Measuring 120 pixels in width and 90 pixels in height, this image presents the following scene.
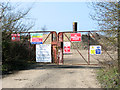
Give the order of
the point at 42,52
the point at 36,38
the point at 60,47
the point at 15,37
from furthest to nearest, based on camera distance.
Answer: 1. the point at 60,47
2. the point at 36,38
3. the point at 42,52
4. the point at 15,37

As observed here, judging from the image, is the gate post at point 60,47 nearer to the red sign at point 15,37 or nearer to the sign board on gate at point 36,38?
the sign board on gate at point 36,38

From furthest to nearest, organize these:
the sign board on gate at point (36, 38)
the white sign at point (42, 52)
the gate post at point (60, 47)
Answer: the gate post at point (60, 47) → the sign board on gate at point (36, 38) → the white sign at point (42, 52)

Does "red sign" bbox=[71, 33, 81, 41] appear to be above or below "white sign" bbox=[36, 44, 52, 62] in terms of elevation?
above

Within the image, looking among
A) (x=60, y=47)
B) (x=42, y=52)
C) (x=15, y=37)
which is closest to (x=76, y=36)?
(x=60, y=47)

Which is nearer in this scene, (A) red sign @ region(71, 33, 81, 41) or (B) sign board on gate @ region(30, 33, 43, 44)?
(A) red sign @ region(71, 33, 81, 41)

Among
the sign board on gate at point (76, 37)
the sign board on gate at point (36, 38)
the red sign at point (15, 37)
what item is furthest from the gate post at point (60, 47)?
the red sign at point (15, 37)

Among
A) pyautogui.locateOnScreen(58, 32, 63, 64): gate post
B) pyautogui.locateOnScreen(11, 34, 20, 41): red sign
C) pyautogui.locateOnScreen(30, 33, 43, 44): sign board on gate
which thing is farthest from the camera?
pyautogui.locateOnScreen(58, 32, 63, 64): gate post

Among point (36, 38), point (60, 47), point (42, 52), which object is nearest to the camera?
point (42, 52)

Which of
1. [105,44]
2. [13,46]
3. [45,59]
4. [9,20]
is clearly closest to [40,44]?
[45,59]

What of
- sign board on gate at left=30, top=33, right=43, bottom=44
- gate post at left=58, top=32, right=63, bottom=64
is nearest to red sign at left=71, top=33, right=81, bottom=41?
gate post at left=58, top=32, right=63, bottom=64

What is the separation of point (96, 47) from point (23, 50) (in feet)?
15.8

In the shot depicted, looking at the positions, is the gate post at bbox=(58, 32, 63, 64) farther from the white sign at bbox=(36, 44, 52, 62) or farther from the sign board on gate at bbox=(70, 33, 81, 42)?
the white sign at bbox=(36, 44, 52, 62)

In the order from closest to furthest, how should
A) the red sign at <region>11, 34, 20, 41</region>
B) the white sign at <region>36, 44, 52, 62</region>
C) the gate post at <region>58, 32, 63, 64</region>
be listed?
1. the red sign at <region>11, 34, 20, 41</region>
2. the white sign at <region>36, 44, 52, 62</region>
3. the gate post at <region>58, 32, 63, 64</region>

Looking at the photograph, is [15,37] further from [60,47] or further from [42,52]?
[60,47]
